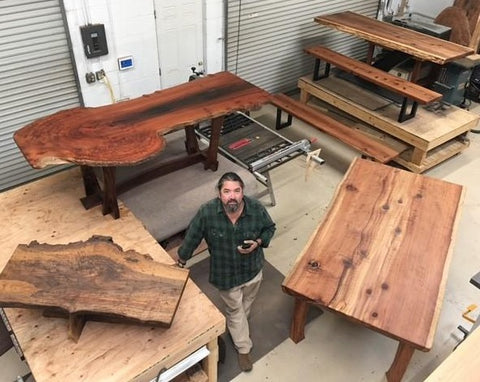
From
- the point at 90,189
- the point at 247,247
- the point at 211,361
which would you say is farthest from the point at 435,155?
the point at 90,189

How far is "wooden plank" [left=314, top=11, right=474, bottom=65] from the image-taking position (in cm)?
421

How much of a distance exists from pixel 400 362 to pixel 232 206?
1280 millimetres

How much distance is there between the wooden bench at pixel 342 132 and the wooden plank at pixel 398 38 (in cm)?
93

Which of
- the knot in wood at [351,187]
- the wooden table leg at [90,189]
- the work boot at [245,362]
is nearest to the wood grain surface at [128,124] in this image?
the wooden table leg at [90,189]

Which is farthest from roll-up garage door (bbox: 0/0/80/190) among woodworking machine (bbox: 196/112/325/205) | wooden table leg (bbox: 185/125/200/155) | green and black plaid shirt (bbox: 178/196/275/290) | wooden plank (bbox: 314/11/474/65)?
wooden plank (bbox: 314/11/474/65)

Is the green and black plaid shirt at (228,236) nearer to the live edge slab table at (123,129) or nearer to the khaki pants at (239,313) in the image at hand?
the khaki pants at (239,313)

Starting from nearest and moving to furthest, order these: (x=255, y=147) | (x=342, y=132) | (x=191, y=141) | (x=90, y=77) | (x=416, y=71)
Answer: (x=191, y=141) < (x=90, y=77) < (x=255, y=147) < (x=342, y=132) < (x=416, y=71)

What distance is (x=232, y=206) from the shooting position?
2275mm

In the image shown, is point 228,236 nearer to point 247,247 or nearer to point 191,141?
point 247,247

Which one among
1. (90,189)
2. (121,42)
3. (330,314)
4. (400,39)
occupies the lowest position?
(330,314)

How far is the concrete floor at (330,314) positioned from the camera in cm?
265

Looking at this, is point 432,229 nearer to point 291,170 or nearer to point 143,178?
point 291,170

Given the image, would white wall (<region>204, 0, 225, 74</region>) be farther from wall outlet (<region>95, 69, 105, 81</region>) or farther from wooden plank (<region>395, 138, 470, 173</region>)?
wooden plank (<region>395, 138, 470, 173</region>)

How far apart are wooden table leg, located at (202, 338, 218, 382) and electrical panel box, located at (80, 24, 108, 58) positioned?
2.56 m
